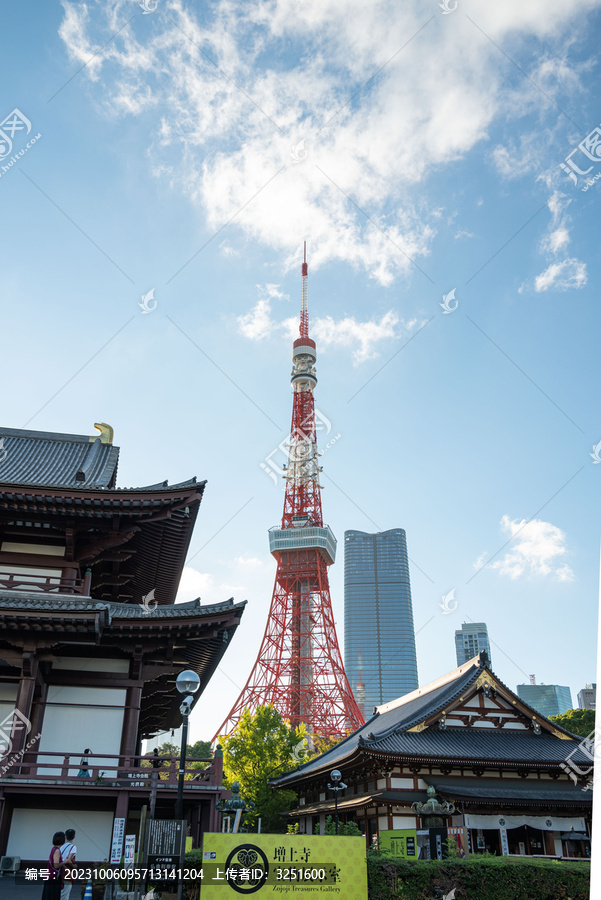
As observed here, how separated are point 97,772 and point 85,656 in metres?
2.56

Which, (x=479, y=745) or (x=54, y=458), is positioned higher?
(x=54, y=458)

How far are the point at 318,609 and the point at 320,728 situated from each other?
11.8 metres

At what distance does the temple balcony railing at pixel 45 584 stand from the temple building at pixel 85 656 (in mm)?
31

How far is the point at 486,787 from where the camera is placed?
21094mm

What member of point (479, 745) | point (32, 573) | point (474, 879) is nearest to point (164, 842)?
point (474, 879)

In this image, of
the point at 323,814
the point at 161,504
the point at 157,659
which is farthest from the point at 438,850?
the point at 323,814

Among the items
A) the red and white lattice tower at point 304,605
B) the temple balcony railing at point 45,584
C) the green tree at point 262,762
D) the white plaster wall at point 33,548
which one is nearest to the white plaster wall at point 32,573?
the temple balcony railing at point 45,584

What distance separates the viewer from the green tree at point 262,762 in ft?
109

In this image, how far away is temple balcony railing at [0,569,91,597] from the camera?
14984mm

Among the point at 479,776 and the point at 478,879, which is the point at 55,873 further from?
the point at 479,776

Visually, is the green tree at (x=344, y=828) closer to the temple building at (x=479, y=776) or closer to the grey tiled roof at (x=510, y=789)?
the temple building at (x=479, y=776)

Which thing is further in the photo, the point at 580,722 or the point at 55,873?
the point at 580,722

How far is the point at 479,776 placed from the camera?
2133 centimetres

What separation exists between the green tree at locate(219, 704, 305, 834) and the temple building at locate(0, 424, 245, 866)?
1883 centimetres
